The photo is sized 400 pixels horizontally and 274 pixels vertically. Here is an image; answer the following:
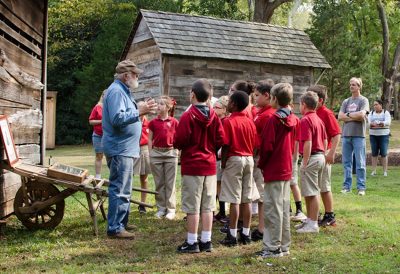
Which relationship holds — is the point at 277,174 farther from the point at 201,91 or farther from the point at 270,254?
the point at 201,91

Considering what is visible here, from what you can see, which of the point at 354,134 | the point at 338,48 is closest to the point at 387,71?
the point at 338,48

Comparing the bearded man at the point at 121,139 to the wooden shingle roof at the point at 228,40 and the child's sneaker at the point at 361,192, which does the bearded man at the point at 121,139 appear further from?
the wooden shingle roof at the point at 228,40

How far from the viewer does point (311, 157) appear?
294 inches

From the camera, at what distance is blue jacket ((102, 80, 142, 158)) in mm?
6738

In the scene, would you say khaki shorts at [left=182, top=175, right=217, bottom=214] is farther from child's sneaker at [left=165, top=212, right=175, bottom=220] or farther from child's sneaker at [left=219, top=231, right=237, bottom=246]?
child's sneaker at [left=165, top=212, right=175, bottom=220]

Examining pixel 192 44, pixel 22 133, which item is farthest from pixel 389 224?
pixel 192 44

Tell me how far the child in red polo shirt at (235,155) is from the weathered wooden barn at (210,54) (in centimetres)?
1014

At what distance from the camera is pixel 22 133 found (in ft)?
27.9

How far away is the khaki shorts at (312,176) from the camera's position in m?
7.33

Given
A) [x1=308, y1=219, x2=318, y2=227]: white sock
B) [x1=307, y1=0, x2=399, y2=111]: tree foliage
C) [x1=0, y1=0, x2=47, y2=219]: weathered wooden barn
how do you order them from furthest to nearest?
1. [x1=307, y1=0, x2=399, y2=111]: tree foliage
2. [x1=0, y1=0, x2=47, y2=219]: weathered wooden barn
3. [x1=308, y1=219, x2=318, y2=227]: white sock

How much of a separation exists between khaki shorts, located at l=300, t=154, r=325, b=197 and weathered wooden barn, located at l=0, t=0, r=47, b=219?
150 inches

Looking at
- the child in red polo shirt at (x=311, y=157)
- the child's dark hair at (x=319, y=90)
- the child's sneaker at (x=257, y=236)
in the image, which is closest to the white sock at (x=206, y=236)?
the child's sneaker at (x=257, y=236)

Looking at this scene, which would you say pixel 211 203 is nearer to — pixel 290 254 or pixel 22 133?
pixel 290 254

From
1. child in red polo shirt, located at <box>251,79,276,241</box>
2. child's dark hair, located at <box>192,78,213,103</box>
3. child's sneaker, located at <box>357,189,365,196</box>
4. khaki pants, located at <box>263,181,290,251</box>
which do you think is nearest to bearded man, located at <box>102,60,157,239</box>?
child's dark hair, located at <box>192,78,213,103</box>
